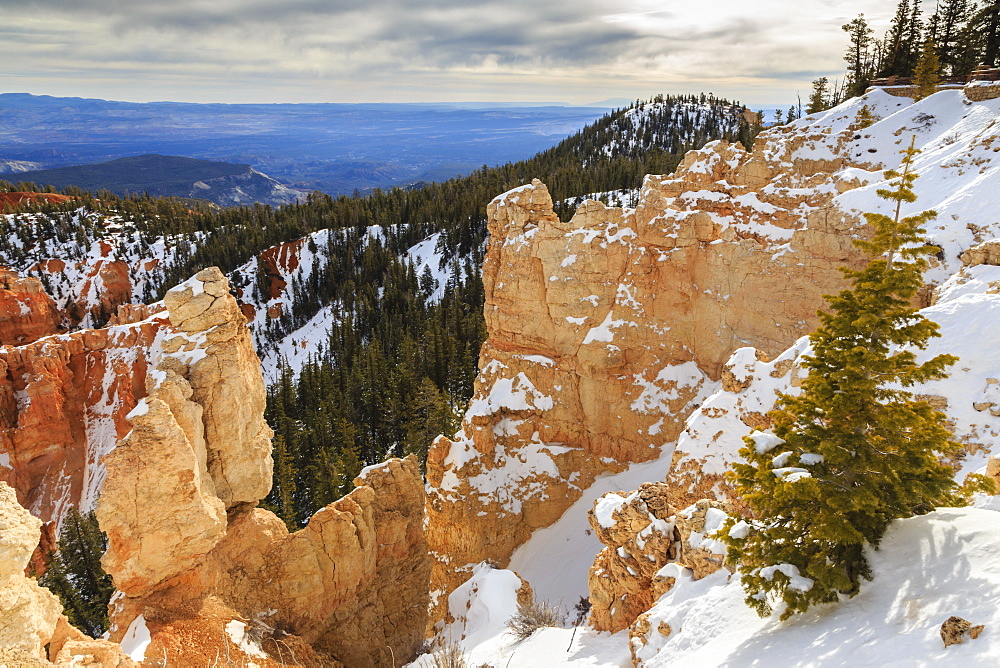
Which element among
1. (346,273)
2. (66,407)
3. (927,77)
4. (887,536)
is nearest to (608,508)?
(887,536)

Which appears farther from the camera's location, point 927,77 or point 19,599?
point 927,77

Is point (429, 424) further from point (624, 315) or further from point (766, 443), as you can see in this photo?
point (766, 443)

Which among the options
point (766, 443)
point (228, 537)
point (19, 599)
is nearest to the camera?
point (19, 599)

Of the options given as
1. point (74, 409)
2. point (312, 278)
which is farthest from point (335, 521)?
point (312, 278)

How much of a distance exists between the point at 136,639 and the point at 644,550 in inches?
529

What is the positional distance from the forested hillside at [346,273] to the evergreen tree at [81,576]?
1237 centimetres

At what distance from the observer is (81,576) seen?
3747 cm

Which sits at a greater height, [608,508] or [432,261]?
[608,508]

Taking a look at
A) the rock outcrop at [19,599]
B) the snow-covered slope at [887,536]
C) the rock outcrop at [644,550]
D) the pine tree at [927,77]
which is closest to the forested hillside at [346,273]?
the snow-covered slope at [887,536]

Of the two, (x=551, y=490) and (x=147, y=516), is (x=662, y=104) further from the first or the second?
(x=147, y=516)

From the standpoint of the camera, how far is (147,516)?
15.1 m

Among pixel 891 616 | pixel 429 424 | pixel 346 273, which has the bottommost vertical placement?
pixel 429 424

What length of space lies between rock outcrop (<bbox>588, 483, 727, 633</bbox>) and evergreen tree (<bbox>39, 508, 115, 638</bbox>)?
114 ft

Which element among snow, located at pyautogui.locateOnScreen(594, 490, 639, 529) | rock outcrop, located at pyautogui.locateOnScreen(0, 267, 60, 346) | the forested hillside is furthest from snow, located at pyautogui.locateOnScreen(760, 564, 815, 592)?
rock outcrop, located at pyautogui.locateOnScreen(0, 267, 60, 346)
